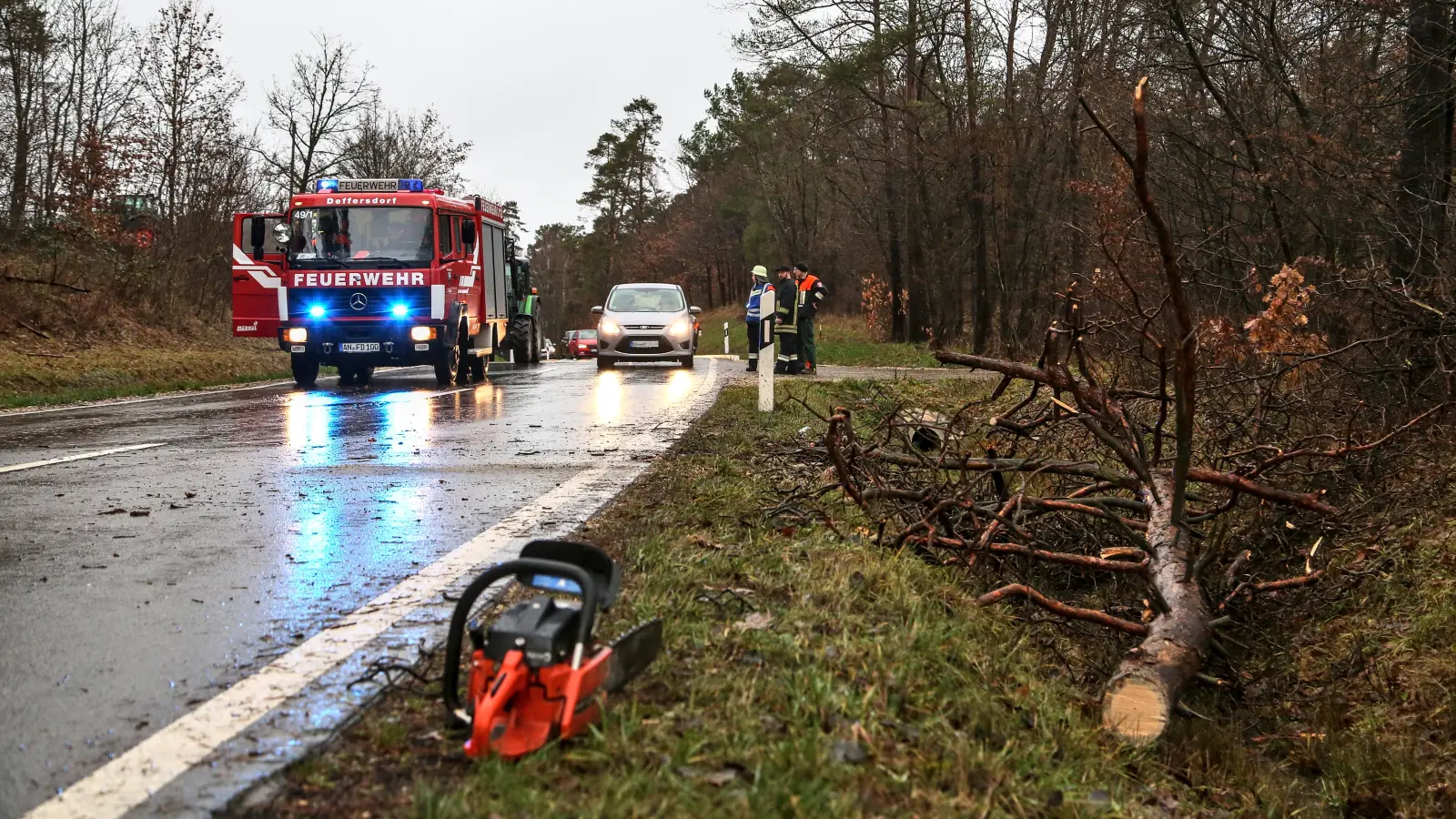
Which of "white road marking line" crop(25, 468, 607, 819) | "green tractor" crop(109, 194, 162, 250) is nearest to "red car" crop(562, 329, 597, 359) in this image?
"green tractor" crop(109, 194, 162, 250)

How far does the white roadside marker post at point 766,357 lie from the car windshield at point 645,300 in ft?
37.7

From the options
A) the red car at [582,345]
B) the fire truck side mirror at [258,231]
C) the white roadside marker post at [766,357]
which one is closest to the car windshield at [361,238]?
the fire truck side mirror at [258,231]

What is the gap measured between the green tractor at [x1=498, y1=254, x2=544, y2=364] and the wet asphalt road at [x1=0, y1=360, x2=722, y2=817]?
48.5 ft

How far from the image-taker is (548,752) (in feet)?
8.86

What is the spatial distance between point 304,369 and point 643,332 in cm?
646

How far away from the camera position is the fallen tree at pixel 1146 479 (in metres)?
4.47

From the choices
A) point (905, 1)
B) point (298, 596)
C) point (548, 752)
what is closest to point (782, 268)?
point (905, 1)

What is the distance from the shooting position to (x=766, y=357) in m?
11.4

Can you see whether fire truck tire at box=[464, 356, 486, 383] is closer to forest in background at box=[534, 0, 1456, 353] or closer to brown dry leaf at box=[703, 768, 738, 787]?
forest in background at box=[534, 0, 1456, 353]

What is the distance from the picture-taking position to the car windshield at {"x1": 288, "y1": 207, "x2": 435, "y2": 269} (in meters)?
18.0

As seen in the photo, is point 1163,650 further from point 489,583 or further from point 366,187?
point 366,187

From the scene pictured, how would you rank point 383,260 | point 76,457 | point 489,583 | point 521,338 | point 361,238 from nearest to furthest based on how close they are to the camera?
1. point 489,583
2. point 76,457
3. point 383,260
4. point 361,238
5. point 521,338

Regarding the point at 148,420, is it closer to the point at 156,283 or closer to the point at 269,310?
the point at 269,310

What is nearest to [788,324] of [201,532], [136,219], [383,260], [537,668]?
[383,260]
